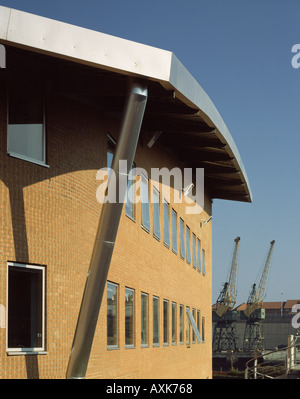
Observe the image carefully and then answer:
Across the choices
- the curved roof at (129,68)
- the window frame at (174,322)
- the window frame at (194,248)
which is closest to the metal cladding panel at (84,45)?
the curved roof at (129,68)

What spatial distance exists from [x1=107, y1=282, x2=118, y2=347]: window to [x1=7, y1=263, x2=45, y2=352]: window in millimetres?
3697

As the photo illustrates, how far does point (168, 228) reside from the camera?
984 inches

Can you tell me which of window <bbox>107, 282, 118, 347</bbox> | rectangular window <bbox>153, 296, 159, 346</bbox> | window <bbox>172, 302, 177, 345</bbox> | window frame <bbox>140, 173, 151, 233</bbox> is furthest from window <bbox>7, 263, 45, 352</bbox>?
window <bbox>172, 302, 177, 345</bbox>

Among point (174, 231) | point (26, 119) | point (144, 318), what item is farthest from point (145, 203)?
point (26, 119)

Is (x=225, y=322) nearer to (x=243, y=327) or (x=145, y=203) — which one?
(x=243, y=327)

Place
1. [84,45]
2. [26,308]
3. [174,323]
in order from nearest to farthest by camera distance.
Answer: [84,45] < [26,308] < [174,323]

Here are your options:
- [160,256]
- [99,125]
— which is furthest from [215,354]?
[99,125]

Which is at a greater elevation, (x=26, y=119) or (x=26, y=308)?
(x=26, y=119)

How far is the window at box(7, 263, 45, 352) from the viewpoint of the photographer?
12.9 meters

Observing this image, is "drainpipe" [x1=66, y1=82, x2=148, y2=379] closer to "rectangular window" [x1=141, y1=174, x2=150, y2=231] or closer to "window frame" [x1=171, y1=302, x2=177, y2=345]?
"rectangular window" [x1=141, y1=174, x2=150, y2=231]

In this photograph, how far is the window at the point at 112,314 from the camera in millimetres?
17312

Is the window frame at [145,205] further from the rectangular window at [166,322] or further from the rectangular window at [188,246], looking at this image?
the rectangular window at [188,246]

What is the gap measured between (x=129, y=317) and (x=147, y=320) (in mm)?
2174
